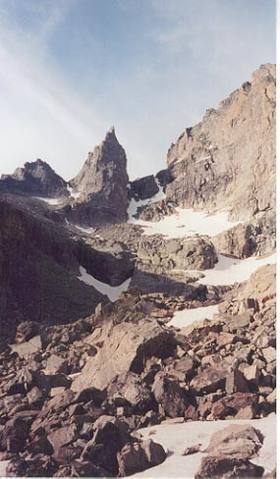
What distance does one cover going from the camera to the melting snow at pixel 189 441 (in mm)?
10273

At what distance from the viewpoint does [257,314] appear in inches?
822

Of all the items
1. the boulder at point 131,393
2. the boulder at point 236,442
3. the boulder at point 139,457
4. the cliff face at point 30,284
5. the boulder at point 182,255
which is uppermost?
the boulder at point 182,255

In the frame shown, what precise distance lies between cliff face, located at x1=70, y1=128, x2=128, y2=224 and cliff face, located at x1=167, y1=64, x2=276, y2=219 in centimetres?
1502

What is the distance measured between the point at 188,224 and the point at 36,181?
59847 mm

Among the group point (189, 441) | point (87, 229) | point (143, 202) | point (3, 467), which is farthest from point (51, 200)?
point (189, 441)

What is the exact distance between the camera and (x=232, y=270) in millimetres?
74688

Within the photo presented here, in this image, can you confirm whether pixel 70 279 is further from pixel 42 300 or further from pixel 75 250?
pixel 75 250

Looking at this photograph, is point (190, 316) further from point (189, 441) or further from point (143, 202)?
point (143, 202)

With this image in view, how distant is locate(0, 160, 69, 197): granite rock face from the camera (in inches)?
6014

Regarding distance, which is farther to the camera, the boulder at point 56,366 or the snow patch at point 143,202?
the snow patch at point 143,202


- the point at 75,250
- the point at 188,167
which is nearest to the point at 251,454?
the point at 75,250

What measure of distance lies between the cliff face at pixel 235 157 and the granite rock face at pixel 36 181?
3738 cm

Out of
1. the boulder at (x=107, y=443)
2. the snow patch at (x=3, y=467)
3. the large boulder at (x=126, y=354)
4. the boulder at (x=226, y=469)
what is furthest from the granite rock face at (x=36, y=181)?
the boulder at (x=226, y=469)

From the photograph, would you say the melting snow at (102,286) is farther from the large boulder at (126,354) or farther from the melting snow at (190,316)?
the large boulder at (126,354)
